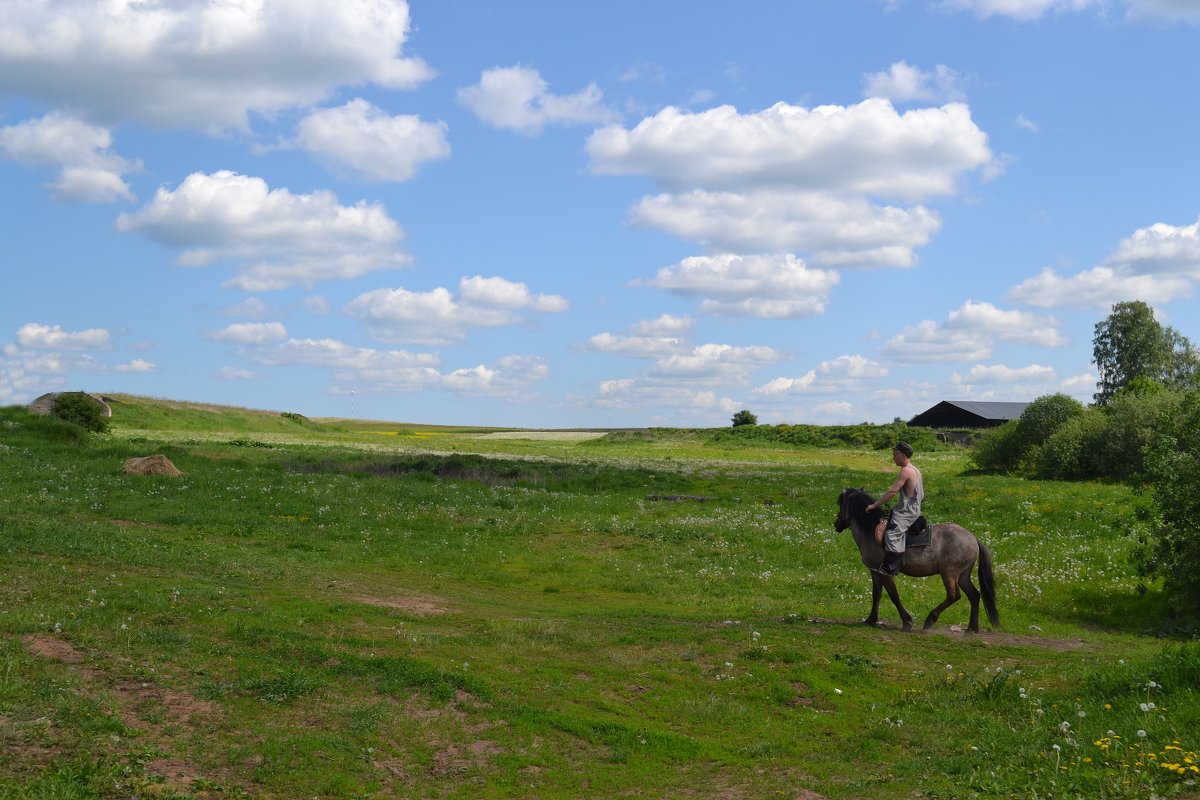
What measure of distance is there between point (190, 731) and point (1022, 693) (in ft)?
35.2

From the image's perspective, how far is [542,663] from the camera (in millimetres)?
14898

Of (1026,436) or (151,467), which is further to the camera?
(1026,436)

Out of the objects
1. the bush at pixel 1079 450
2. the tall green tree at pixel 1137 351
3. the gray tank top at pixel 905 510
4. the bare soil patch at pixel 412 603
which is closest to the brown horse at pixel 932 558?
the gray tank top at pixel 905 510

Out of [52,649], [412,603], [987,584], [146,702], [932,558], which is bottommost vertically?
[412,603]

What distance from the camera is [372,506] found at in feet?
107

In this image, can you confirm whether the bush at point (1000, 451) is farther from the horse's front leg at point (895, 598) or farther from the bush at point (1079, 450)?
the horse's front leg at point (895, 598)

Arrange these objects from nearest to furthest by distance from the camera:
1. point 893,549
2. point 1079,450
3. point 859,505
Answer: point 893,549
point 859,505
point 1079,450

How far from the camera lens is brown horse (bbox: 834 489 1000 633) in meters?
17.8

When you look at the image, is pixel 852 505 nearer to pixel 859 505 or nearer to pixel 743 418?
pixel 859 505

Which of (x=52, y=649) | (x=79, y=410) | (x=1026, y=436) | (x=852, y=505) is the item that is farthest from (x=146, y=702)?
(x=1026, y=436)

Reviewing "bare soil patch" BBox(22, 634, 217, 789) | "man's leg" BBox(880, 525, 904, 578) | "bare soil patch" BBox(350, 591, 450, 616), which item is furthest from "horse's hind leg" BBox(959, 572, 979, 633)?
"bare soil patch" BBox(22, 634, 217, 789)

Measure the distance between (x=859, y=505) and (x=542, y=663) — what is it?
293 inches

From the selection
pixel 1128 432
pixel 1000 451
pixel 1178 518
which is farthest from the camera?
pixel 1000 451

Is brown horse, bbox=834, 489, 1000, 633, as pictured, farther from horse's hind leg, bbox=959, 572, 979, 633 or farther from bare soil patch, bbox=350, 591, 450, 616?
bare soil patch, bbox=350, 591, 450, 616
